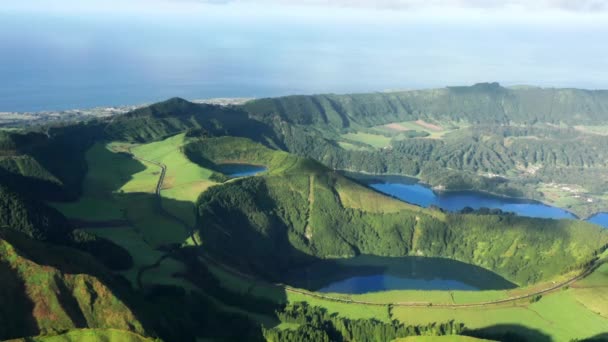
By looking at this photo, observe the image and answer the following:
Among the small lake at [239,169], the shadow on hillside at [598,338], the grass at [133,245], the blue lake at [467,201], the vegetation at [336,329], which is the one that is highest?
the small lake at [239,169]

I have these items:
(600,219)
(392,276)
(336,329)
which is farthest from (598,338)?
(600,219)

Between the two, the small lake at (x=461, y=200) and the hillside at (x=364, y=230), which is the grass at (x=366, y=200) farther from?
the small lake at (x=461, y=200)

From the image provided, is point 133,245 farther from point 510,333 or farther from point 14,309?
point 510,333

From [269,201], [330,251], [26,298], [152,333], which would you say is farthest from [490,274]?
[26,298]

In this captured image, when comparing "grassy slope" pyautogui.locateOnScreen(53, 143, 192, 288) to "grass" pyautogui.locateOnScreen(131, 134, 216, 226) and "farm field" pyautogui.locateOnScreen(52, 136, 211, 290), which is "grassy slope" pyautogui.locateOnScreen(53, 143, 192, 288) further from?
"grass" pyautogui.locateOnScreen(131, 134, 216, 226)

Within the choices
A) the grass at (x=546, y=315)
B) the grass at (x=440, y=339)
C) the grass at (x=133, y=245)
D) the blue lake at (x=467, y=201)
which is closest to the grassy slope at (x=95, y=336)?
the grass at (x=133, y=245)

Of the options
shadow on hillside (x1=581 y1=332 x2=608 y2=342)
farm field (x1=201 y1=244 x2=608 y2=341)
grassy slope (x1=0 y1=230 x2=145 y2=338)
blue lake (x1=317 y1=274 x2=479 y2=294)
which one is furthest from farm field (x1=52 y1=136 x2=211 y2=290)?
shadow on hillside (x1=581 y1=332 x2=608 y2=342)

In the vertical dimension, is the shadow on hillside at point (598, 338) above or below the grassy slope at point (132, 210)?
below
